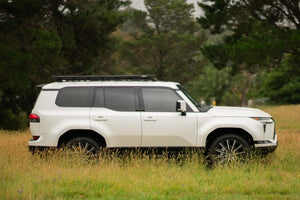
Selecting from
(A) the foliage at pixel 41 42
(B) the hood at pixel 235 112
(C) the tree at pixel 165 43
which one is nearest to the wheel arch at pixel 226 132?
(B) the hood at pixel 235 112

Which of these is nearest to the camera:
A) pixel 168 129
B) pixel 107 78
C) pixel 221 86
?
pixel 168 129

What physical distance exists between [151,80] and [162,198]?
3.24 metres

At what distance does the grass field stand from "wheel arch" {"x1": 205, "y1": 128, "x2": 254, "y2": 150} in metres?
0.47

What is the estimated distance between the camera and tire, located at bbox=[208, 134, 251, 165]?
8.70m

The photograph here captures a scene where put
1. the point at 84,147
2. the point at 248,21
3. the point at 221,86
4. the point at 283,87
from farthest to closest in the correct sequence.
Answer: the point at 221,86 → the point at 283,87 → the point at 248,21 → the point at 84,147

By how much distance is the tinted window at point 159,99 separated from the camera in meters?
8.77

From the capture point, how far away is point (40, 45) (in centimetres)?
2030

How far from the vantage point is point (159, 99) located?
884cm

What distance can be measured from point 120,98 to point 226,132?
2.27m

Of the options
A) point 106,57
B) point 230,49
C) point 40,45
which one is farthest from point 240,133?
point 106,57

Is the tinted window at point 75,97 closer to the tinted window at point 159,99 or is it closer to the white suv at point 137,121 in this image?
the white suv at point 137,121

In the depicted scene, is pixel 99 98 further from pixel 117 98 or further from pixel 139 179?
pixel 139 179

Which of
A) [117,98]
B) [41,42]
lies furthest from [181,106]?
[41,42]

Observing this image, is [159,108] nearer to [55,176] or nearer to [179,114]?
[179,114]
